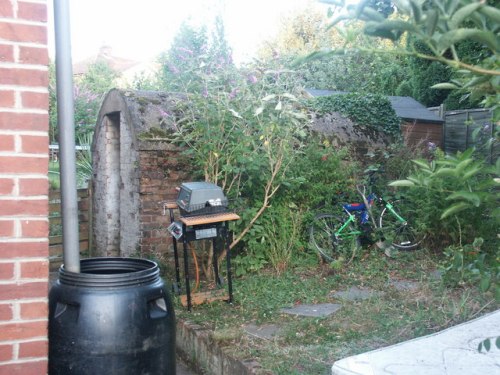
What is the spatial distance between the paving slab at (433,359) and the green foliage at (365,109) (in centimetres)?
532

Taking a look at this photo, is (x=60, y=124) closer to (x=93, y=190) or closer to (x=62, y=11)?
(x=62, y=11)

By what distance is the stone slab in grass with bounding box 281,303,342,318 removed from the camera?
15.7ft

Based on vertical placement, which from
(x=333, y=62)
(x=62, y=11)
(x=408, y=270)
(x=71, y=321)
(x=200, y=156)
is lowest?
(x=408, y=270)

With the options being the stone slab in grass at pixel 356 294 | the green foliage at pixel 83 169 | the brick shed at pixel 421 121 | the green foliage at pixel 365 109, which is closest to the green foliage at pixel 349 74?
the brick shed at pixel 421 121

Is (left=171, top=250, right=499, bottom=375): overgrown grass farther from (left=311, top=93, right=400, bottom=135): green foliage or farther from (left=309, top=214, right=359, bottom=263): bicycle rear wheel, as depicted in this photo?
(left=311, top=93, right=400, bottom=135): green foliage

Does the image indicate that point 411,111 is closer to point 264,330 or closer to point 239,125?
point 239,125

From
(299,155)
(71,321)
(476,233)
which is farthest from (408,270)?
(71,321)

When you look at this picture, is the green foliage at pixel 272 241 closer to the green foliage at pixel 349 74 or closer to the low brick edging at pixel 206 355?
the low brick edging at pixel 206 355

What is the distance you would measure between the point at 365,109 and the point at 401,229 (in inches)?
85.1

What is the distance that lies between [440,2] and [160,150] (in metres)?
5.34

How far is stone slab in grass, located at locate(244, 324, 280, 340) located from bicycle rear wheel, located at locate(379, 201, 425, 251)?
2867 mm

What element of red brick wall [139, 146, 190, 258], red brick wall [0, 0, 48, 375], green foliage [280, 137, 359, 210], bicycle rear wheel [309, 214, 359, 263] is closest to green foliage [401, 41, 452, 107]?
green foliage [280, 137, 359, 210]

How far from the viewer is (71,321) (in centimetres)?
239

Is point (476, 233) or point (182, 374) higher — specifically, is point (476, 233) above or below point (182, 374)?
above
